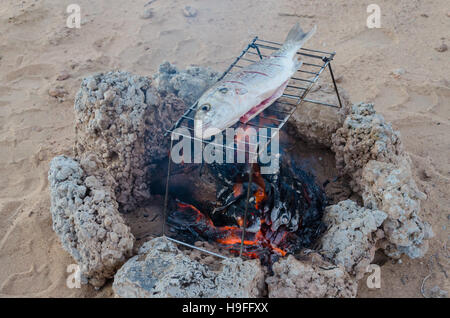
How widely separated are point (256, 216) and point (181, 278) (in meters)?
0.92

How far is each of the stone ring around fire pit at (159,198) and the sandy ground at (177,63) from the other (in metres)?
0.35

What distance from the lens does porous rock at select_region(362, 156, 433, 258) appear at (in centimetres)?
290

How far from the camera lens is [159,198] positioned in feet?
11.7

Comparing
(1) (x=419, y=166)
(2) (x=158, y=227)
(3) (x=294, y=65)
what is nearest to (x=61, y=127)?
(2) (x=158, y=227)

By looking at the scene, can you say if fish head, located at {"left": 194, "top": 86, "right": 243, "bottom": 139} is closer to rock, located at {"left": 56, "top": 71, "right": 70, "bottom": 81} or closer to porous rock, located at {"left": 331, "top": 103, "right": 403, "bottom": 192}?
porous rock, located at {"left": 331, "top": 103, "right": 403, "bottom": 192}

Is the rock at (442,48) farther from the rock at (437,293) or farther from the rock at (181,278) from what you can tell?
the rock at (181,278)

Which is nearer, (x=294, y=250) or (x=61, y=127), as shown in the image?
(x=294, y=250)

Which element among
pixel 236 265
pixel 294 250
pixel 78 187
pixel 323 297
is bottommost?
pixel 294 250

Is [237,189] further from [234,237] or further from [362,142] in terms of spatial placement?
[362,142]

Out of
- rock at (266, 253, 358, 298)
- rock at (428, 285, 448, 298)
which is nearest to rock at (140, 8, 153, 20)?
rock at (266, 253, 358, 298)

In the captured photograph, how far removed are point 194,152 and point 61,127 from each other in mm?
1983

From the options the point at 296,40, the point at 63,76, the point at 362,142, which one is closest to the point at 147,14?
the point at 63,76

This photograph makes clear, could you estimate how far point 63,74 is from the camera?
548 cm

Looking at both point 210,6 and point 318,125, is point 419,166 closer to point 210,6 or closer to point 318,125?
point 318,125
